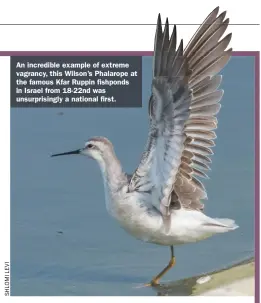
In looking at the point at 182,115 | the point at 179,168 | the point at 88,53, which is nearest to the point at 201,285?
the point at 179,168

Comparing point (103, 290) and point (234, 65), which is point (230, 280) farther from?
point (234, 65)

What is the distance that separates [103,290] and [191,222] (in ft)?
1.49

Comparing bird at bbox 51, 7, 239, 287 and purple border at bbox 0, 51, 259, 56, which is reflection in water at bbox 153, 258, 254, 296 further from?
purple border at bbox 0, 51, 259, 56

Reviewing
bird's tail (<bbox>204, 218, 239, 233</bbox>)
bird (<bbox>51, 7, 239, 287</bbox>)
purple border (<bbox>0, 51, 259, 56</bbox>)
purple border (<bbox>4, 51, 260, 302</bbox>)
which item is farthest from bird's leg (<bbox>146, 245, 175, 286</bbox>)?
purple border (<bbox>0, 51, 259, 56</bbox>)

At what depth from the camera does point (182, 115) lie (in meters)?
4.08

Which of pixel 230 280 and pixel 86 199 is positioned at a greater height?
pixel 86 199

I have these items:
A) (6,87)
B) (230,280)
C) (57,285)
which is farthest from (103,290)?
(6,87)

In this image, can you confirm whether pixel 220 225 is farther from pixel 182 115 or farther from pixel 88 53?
pixel 88 53

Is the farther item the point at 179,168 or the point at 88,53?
the point at 88,53

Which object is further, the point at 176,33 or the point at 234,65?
the point at 234,65

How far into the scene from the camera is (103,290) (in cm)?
446

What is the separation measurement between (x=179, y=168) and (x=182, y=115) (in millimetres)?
303

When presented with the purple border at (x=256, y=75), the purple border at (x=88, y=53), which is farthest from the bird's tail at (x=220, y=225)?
the purple border at (x=88, y=53)

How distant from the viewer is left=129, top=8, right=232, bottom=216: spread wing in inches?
160
